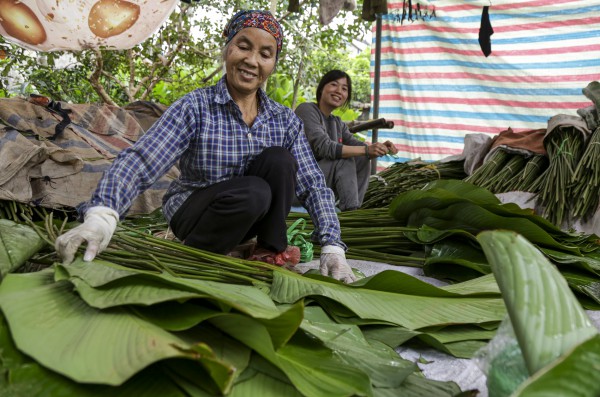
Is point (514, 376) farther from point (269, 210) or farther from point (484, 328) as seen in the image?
point (269, 210)

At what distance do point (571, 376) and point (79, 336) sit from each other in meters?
0.69

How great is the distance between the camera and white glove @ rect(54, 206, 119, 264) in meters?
1.28

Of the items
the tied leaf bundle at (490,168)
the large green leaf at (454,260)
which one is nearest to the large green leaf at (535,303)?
the large green leaf at (454,260)

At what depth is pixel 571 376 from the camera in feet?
2.30

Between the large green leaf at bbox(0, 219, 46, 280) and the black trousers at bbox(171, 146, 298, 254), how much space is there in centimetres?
56

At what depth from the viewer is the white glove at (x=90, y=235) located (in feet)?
4.21

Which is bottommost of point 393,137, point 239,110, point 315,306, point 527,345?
point 393,137

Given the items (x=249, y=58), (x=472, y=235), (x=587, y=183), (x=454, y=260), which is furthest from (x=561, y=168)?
(x=249, y=58)

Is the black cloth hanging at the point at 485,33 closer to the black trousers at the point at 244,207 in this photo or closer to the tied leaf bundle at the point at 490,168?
the tied leaf bundle at the point at 490,168

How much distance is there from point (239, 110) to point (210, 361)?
48.9 inches

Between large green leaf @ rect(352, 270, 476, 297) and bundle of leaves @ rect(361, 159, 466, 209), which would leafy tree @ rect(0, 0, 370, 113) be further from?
large green leaf @ rect(352, 270, 476, 297)

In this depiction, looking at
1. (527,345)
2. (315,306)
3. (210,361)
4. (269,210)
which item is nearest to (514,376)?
(527,345)

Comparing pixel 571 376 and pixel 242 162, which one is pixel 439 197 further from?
pixel 571 376

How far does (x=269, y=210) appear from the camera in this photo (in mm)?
1978
